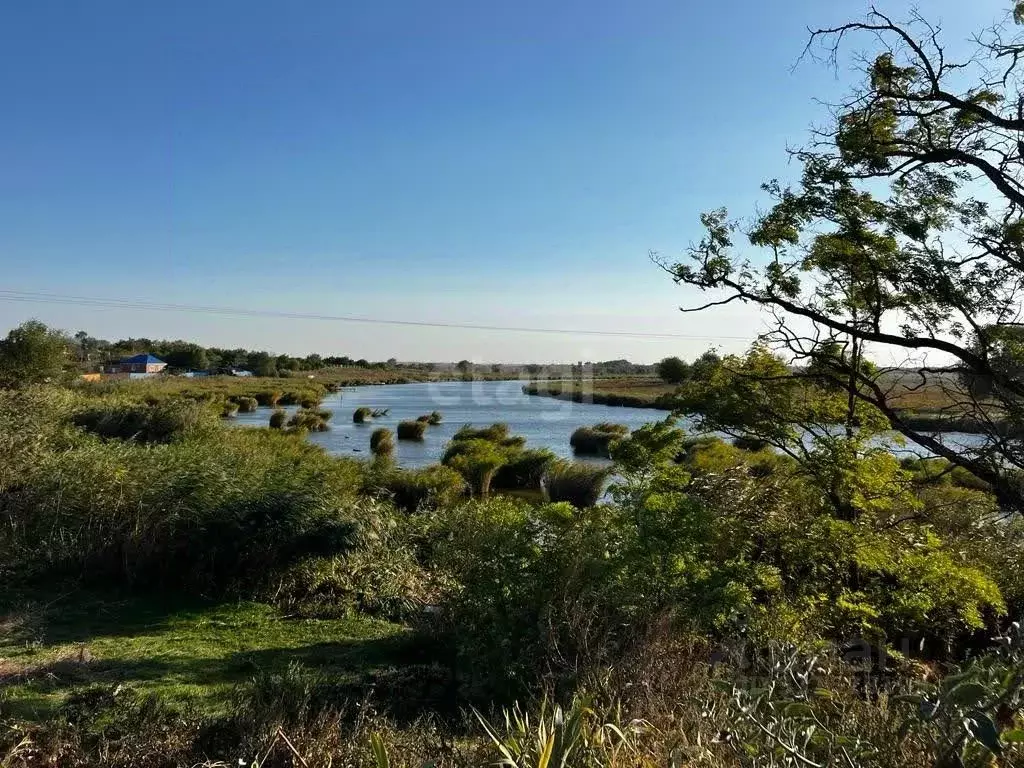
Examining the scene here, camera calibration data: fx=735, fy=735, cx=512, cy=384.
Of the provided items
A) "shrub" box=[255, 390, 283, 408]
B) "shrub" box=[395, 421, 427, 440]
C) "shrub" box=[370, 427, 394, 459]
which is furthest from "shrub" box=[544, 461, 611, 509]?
"shrub" box=[255, 390, 283, 408]

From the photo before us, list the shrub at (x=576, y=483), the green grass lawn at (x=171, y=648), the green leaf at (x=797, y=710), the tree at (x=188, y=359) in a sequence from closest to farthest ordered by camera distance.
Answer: the green leaf at (x=797, y=710), the green grass lawn at (x=171, y=648), the shrub at (x=576, y=483), the tree at (x=188, y=359)

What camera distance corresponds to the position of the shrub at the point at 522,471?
1975cm

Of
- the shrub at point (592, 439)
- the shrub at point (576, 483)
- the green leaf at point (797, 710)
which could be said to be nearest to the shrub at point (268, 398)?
the shrub at point (592, 439)

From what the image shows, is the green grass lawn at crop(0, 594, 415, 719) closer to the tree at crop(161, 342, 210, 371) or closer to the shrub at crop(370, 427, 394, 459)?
the shrub at crop(370, 427, 394, 459)

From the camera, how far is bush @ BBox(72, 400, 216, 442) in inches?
698

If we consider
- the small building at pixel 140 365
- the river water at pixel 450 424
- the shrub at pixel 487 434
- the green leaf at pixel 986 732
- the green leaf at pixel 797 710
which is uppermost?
the small building at pixel 140 365

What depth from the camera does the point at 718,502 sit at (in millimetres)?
7398

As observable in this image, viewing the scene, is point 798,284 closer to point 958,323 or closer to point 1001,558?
point 958,323

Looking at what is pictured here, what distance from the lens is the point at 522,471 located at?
20000 mm

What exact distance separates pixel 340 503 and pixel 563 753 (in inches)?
245

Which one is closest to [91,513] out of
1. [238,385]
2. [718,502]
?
[718,502]

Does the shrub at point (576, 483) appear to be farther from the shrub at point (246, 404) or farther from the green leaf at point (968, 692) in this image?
the shrub at point (246, 404)

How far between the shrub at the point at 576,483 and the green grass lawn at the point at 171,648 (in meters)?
11.1

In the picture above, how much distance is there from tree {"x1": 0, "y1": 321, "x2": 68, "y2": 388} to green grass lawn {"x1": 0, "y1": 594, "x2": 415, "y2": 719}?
27.6 metres
